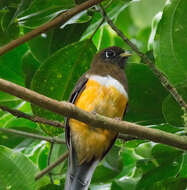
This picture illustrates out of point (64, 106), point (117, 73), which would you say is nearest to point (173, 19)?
point (64, 106)

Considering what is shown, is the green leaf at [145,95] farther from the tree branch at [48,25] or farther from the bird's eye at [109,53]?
the bird's eye at [109,53]

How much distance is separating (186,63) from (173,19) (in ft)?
0.95

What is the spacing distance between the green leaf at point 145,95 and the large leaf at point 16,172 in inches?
34.2

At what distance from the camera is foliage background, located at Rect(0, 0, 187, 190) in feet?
7.32

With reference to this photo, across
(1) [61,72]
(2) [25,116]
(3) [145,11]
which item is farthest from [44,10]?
(3) [145,11]

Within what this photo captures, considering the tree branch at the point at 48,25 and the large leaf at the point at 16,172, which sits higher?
the tree branch at the point at 48,25

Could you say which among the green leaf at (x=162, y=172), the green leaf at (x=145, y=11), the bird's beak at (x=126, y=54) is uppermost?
the green leaf at (x=145, y=11)

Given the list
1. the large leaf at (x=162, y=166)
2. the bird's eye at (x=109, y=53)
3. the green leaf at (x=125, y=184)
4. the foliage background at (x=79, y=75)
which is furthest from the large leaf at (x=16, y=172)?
the bird's eye at (x=109, y=53)

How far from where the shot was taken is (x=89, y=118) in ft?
5.82

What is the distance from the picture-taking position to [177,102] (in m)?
Answer: 2.31

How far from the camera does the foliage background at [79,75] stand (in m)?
2.23

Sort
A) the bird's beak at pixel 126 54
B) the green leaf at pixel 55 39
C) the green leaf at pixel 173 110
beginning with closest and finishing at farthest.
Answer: the green leaf at pixel 173 110 < the green leaf at pixel 55 39 < the bird's beak at pixel 126 54

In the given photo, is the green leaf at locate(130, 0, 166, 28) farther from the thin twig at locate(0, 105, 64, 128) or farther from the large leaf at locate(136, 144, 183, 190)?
the large leaf at locate(136, 144, 183, 190)

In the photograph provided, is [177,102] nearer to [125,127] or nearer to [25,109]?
[125,127]
